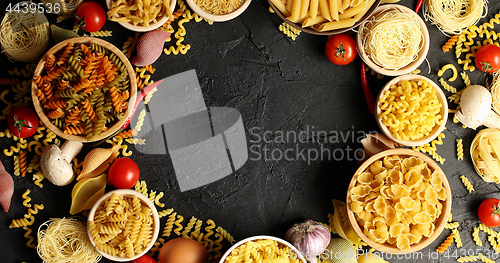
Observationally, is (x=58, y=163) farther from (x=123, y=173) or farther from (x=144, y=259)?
(x=144, y=259)

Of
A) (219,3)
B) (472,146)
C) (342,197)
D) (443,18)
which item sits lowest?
(342,197)

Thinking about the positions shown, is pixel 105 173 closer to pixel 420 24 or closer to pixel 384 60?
pixel 384 60

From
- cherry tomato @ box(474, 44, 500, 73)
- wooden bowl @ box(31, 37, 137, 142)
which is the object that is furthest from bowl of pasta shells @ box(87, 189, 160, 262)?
cherry tomato @ box(474, 44, 500, 73)

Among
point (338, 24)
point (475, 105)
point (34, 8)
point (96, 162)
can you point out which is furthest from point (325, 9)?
point (34, 8)

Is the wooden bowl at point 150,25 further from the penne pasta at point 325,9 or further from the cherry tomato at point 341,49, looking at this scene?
the cherry tomato at point 341,49

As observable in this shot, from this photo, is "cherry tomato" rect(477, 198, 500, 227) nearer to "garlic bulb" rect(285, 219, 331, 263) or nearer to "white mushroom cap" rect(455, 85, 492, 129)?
"white mushroom cap" rect(455, 85, 492, 129)

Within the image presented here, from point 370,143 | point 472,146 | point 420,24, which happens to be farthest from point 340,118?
point 472,146
